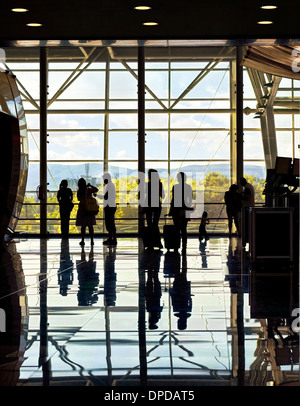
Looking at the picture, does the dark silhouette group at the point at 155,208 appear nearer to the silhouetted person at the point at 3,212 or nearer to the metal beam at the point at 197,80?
the silhouetted person at the point at 3,212

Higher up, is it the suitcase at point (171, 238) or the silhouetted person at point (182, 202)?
the silhouetted person at point (182, 202)

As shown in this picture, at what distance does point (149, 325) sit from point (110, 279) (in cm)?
297

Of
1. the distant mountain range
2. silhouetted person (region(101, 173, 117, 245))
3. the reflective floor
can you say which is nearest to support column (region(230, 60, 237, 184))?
the distant mountain range

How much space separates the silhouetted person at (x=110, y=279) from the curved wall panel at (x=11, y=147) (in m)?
3.56

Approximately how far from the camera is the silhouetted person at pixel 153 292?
516 cm

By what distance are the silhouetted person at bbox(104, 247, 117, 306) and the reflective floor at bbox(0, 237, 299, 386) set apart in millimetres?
11

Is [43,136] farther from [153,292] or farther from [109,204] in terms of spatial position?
[153,292]

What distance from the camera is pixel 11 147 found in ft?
47.9

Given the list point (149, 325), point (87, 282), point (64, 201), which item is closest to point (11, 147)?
point (64, 201)
